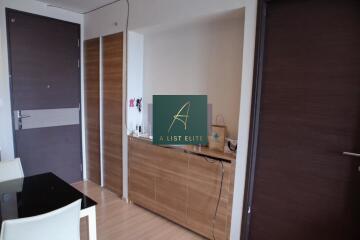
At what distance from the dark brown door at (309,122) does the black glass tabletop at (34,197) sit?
135 cm

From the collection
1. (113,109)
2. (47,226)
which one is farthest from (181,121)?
(47,226)

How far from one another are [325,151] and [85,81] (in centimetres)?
305

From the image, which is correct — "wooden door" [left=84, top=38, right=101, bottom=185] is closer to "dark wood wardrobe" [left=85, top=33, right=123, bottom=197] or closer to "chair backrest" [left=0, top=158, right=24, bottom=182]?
"dark wood wardrobe" [left=85, top=33, right=123, bottom=197]

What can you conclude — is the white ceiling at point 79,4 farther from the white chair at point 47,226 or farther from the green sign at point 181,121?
the white chair at point 47,226

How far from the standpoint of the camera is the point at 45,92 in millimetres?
3039

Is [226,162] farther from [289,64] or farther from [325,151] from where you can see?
[289,64]

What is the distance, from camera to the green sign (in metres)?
2.30

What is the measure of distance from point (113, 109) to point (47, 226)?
197cm

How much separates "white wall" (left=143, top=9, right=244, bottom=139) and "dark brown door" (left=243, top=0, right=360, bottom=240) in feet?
1.45

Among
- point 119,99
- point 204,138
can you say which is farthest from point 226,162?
point 119,99

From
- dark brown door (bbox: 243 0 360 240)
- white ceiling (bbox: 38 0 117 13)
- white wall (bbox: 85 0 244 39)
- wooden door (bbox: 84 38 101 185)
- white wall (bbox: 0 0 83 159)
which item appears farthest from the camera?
wooden door (bbox: 84 38 101 185)

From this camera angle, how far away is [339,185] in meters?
1.55

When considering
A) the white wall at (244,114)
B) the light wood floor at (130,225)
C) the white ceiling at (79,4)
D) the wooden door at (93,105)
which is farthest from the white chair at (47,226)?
the white ceiling at (79,4)

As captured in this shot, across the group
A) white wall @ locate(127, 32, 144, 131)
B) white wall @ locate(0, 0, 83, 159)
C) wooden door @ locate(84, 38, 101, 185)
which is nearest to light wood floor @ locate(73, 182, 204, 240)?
wooden door @ locate(84, 38, 101, 185)
